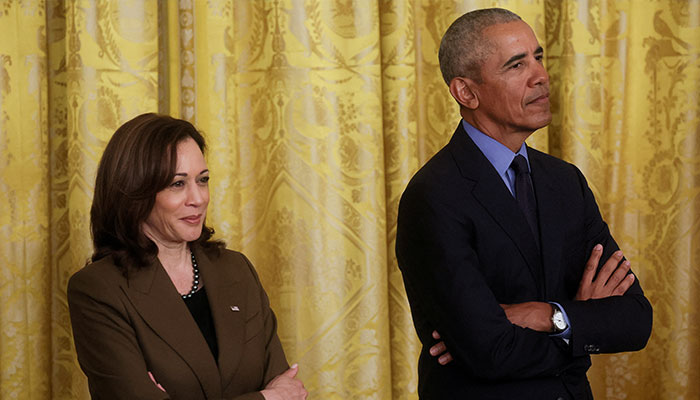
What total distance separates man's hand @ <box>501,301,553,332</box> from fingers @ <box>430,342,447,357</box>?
0.19 m

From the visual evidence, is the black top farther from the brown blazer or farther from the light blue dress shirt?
the light blue dress shirt

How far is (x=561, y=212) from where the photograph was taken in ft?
7.27

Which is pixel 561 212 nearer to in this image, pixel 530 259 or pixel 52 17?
pixel 530 259

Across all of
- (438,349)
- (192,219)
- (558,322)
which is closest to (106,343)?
(192,219)

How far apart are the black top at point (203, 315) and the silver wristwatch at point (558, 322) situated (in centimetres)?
91

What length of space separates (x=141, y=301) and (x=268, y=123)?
4.17 ft

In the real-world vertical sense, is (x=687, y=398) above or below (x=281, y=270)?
below

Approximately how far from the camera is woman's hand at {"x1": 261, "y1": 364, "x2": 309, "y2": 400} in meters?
2.19

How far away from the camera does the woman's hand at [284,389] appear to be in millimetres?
2189

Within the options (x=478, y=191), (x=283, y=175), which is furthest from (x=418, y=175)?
(x=283, y=175)

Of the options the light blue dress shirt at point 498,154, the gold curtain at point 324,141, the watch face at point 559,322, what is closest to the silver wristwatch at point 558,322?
the watch face at point 559,322

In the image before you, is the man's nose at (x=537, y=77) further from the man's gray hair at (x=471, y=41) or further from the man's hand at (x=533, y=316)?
the man's hand at (x=533, y=316)

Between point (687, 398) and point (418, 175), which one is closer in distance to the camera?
point (418, 175)

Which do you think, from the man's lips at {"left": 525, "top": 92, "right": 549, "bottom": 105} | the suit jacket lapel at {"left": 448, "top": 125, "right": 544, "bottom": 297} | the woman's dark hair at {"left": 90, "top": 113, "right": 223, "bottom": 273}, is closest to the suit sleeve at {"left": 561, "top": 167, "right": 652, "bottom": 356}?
the suit jacket lapel at {"left": 448, "top": 125, "right": 544, "bottom": 297}
